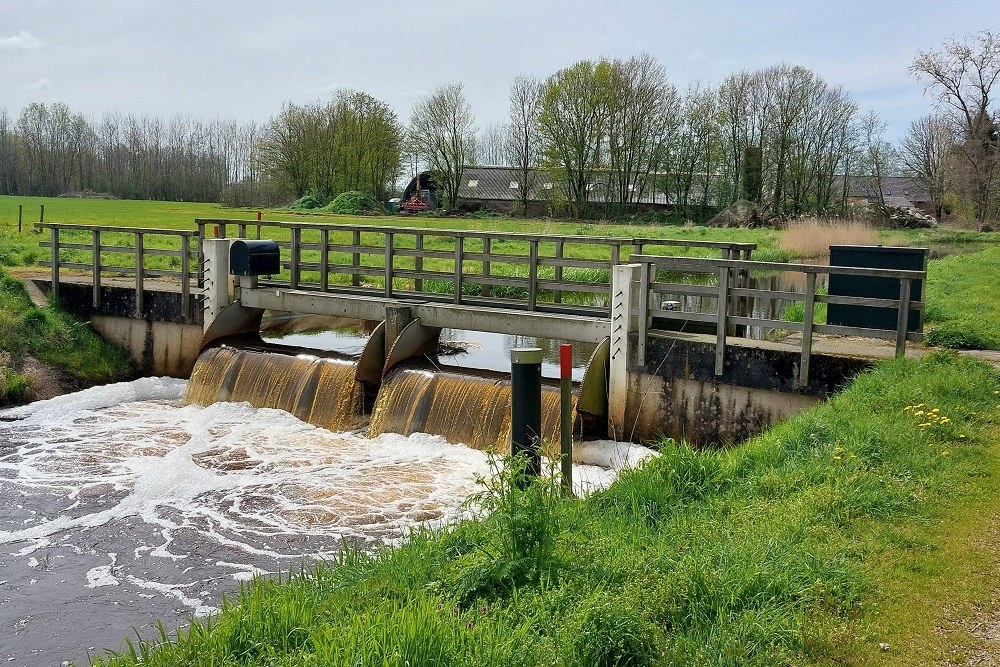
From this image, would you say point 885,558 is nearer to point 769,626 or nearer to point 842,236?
point 769,626

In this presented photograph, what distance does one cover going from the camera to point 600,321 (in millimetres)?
11641

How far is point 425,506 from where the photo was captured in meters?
9.52

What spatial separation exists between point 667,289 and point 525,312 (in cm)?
241

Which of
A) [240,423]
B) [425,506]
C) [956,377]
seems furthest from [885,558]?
[240,423]

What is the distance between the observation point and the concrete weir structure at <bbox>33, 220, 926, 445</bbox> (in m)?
10.1

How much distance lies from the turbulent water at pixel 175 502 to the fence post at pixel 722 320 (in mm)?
1463

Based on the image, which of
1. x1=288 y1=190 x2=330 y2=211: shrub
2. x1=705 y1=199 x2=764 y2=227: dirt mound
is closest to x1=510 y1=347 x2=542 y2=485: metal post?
x1=705 y1=199 x2=764 y2=227: dirt mound

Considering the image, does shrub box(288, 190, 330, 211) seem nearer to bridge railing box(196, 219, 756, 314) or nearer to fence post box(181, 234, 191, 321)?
bridge railing box(196, 219, 756, 314)

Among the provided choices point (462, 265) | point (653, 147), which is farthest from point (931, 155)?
point (462, 265)

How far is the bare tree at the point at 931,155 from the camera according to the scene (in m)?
50.3

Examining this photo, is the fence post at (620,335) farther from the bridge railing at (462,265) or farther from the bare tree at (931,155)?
the bare tree at (931,155)

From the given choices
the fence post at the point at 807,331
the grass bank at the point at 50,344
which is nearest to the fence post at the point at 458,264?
the fence post at the point at 807,331

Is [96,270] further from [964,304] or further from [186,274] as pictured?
[964,304]

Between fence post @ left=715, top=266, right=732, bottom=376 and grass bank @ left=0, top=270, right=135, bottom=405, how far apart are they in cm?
1084
